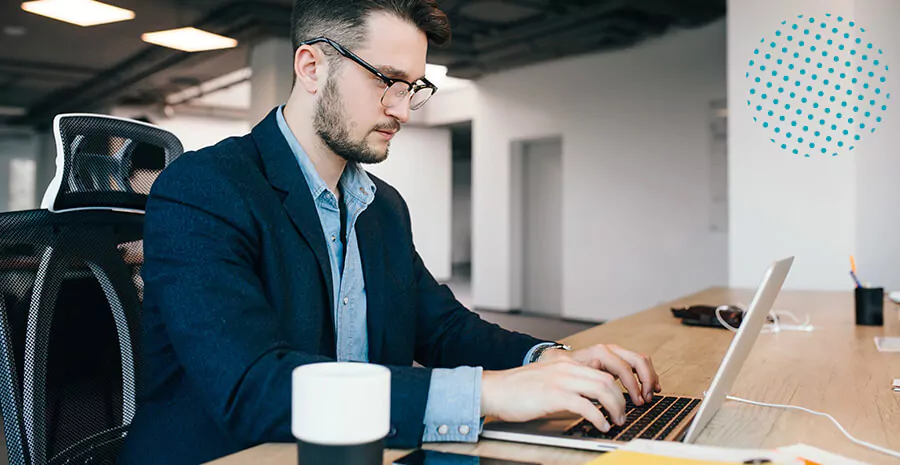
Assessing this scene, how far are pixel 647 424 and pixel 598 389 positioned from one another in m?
0.12

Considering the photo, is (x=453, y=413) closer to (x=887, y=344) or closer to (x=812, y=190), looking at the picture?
(x=887, y=344)

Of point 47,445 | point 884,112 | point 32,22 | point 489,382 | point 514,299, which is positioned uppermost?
point 32,22

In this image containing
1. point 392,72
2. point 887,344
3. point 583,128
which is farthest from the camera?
point 583,128

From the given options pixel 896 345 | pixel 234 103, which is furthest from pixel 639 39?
pixel 896 345

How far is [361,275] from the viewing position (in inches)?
47.6

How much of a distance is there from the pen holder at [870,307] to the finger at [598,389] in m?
1.53

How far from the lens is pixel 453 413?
82cm

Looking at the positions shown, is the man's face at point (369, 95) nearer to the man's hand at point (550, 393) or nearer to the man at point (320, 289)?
the man at point (320, 289)

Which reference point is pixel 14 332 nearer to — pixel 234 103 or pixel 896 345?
pixel 896 345

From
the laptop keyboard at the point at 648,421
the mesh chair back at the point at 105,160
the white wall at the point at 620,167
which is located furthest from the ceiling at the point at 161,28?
the laptop keyboard at the point at 648,421

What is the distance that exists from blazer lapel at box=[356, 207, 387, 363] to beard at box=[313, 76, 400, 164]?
0.43ft

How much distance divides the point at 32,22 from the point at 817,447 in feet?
18.8

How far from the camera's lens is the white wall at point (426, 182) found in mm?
9930

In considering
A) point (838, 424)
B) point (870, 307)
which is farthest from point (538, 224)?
point (838, 424)
